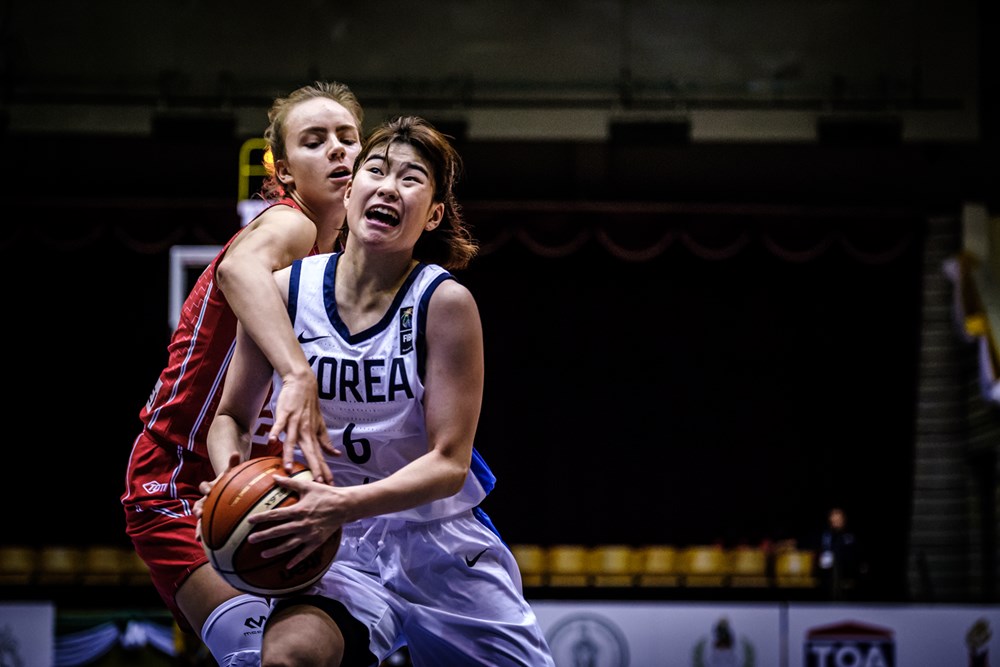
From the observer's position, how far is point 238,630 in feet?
9.51

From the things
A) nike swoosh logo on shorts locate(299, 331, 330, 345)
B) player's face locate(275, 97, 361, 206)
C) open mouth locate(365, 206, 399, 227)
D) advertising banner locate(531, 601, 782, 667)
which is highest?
player's face locate(275, 97, 361, 206)

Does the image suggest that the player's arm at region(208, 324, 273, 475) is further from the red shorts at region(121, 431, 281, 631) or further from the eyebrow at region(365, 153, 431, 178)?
the eyebrow at region(365, 153, 431, 178)

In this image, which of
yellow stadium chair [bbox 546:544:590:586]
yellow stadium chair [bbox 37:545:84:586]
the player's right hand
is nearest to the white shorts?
the player's right hand

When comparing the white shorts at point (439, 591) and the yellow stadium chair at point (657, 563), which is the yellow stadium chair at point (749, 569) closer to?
the yellow stadium chair at point (657, 563)

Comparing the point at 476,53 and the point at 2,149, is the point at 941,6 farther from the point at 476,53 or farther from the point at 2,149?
the point at 2,149

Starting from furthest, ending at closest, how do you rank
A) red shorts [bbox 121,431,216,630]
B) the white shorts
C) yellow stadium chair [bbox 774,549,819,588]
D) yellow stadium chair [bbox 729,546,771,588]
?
yellow stadium chair [bbox 729,546,771,588], yellow stadium chair [bbox 774,549,819,588], red shorts [bbox 121,431,216,630], the white shorts

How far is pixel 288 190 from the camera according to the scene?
345 cm

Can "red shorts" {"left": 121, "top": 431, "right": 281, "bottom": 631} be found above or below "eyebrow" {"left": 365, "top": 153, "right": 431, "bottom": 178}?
below

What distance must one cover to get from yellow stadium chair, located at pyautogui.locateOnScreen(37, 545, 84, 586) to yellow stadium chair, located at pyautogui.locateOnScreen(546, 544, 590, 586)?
17.5 ft

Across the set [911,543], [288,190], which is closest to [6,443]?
[911,543]

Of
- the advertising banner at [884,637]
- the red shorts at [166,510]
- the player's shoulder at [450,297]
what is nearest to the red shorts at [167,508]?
the red shorts at [166,510]

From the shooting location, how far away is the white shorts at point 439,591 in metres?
2.75

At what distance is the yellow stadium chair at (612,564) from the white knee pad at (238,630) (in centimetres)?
1036

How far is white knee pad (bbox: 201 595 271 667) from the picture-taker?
288cm
